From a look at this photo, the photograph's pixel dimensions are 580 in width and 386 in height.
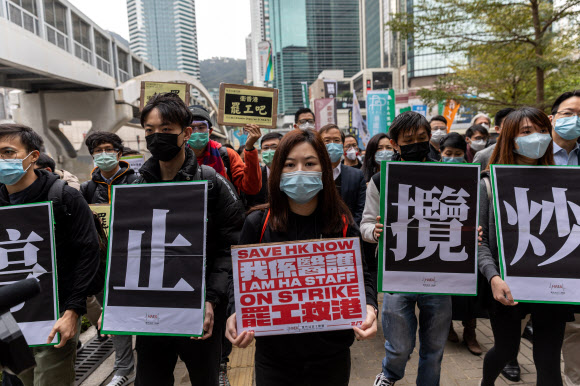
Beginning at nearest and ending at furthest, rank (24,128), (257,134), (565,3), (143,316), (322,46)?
(143,316), (24,128), (257,134), (565,3), (322,46)

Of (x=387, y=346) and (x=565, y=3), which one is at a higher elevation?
(x=565, y=3)

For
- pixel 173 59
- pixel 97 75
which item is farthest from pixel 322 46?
pixel 97 75

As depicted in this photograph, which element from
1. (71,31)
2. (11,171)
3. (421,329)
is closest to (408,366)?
(421,329)

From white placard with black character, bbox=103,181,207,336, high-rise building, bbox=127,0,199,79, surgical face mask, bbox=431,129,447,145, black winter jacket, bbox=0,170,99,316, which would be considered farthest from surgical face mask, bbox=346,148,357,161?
high-rise building, bbox=127,0,199,79

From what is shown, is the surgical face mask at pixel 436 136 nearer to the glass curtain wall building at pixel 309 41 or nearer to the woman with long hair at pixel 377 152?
the woman with long hair at pixel 377 152

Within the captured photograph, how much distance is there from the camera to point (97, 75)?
19.3 metres

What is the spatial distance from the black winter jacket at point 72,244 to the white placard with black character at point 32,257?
3.3 inches

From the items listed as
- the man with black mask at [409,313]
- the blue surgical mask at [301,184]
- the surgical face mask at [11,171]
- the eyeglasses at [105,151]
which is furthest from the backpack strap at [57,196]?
the man with black mask at [409,313]

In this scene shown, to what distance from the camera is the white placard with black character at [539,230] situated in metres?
2.26

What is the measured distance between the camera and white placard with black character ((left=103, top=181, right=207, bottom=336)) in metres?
2.03

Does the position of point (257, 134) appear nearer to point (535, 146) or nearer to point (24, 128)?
point (24, 128)

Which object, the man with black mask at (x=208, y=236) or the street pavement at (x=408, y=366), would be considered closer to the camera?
the man with black mask at (x=208, y=236)

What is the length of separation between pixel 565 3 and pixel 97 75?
774 inches

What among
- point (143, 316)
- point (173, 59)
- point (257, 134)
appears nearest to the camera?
point (143, 316)
